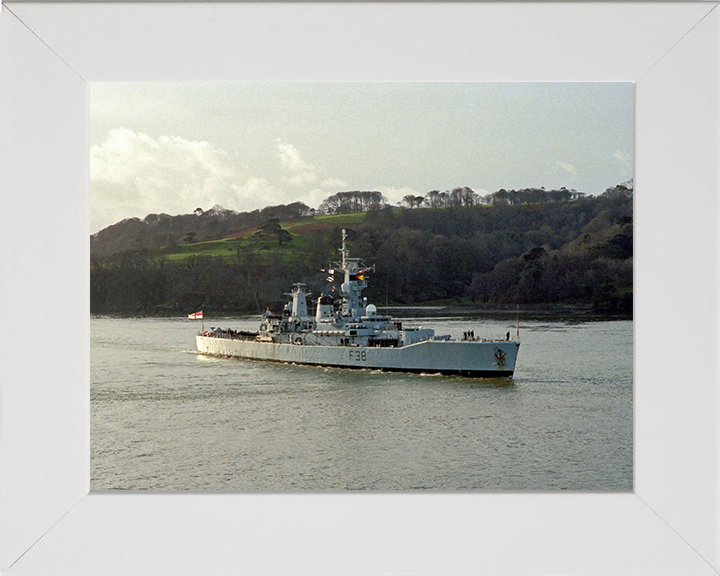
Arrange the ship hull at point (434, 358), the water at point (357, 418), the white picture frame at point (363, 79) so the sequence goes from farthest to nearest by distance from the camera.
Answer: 1. the ship hull at point (434, 358)
2. the water at point (357, 418)
3. the white picture frame at point (363, 79)

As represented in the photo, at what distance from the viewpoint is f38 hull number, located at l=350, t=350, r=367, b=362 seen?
1033 centimetres

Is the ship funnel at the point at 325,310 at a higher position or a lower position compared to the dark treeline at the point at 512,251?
lower

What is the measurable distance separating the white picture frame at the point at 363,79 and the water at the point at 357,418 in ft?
6.72

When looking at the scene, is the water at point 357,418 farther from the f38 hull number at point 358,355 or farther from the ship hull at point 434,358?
the f38 hull number at point 358,355

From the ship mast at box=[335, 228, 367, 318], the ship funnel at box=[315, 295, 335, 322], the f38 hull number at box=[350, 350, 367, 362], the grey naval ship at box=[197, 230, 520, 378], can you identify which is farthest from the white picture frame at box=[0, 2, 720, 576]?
the ship funnel at box=[315, 295, 335, 322]

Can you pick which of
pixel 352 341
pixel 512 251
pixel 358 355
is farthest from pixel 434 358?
pixel 512 251

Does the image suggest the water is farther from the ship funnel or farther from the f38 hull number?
the ship funnel

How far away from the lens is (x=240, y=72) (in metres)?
3.73

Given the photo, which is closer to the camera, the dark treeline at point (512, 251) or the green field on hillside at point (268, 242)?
the dark treeline at point (512, 251)

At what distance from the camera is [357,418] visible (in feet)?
25.8

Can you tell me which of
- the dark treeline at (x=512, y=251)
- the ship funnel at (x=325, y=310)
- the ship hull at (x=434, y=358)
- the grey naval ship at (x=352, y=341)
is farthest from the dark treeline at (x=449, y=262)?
the ship funnel at (x=325, y=310)

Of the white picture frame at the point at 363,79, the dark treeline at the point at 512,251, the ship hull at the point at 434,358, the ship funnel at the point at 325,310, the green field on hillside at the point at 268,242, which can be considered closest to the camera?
the white picture frame at the point at 363,79

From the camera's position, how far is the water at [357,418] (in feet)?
20.5
